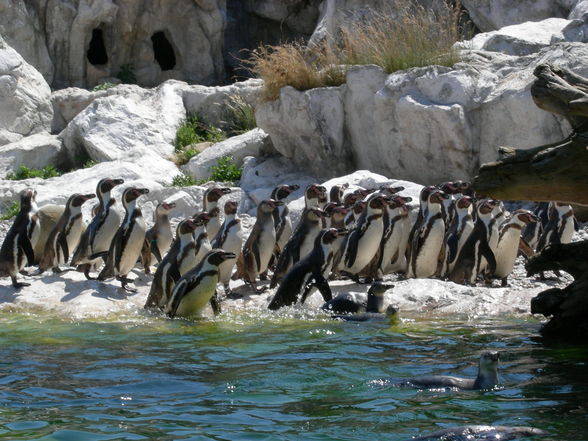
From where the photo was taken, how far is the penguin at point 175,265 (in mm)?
10656

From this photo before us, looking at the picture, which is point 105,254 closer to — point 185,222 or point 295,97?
point 185,222

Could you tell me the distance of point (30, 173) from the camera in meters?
18.3

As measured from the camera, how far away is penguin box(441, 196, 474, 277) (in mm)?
11781

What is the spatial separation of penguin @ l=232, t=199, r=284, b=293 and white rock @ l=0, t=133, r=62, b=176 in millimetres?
7808

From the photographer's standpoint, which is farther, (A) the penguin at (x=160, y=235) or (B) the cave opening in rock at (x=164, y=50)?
(B) the cave opening in rock at (x=164, y=50)

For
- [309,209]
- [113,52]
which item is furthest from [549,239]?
[113,52]

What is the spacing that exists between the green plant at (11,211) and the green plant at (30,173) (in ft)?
5.36

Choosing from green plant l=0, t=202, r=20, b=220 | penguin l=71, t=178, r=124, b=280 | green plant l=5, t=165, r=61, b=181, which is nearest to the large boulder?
green plant l=5, t=165, r=61, b=181

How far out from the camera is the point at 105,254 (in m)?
11.9

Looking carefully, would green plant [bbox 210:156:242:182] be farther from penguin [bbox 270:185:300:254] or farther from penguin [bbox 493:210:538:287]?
penguin [bbox 493:210:538:287]

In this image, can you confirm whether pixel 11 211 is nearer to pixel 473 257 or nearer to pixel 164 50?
pixel 473 257

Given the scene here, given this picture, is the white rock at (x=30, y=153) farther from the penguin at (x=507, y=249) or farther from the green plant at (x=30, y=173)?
the penguin at (x=507, y=249)

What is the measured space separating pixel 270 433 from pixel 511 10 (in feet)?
52.4

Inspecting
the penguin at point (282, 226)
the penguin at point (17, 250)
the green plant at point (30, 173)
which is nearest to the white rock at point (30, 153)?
the green plant at point (30, 173)
